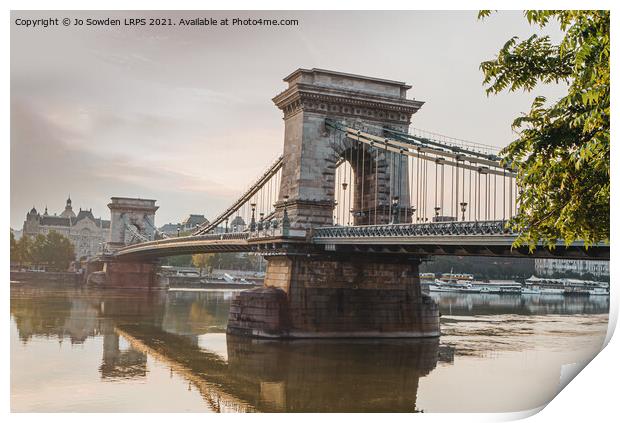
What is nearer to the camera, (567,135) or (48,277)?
(567,135)

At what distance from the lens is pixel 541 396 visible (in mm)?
21266

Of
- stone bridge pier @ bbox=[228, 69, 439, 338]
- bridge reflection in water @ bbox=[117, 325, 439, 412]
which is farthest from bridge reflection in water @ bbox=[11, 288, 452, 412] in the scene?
stone bridge pier @ bbox=[228, 69, 439, 338]

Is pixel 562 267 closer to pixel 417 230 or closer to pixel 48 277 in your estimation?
pixel 48 277

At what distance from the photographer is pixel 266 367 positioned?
2764 centimetres

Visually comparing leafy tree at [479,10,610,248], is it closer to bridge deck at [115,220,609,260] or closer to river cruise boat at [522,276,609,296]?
bridge deck at [115,220,609,260]

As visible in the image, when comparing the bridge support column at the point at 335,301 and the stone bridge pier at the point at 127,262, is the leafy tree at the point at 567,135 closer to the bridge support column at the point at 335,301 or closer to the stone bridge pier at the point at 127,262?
the bridge support column at the point at 335,301

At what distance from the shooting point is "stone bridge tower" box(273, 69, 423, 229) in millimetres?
35781

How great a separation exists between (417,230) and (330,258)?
744 centimetres

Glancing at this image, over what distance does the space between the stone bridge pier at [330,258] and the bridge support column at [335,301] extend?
0.14ft

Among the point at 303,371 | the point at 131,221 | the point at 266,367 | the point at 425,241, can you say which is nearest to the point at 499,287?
the point at 131,221

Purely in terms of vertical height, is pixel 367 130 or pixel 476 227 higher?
pixel 367 130

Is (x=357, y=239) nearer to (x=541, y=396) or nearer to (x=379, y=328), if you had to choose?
(x=379, y=328)

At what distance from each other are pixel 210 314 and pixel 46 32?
33290 mm
